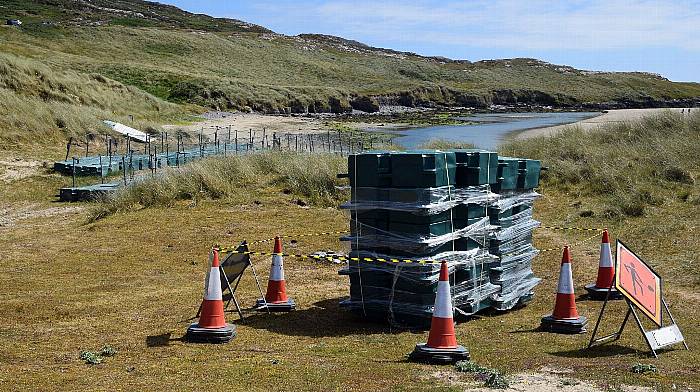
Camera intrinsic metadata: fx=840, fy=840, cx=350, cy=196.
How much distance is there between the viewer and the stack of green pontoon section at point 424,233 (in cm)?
893

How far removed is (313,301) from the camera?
1074 centimetres

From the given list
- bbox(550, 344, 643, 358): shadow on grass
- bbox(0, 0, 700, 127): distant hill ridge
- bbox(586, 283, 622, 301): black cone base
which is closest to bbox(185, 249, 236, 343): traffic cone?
bbox(550, 344, 643, 358): shadow on grass

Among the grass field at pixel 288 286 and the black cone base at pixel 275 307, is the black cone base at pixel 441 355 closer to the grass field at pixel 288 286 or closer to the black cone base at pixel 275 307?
the grass field at pixel 288 286

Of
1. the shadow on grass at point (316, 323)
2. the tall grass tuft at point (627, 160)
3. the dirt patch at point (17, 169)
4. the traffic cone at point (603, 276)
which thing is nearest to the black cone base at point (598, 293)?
the traffic cone at point (603, 276)

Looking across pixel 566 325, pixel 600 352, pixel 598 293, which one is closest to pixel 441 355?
pixel 600 352

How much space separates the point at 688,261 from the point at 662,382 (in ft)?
20.8

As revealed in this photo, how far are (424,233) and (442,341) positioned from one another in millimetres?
1678

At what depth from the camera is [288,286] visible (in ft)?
38.7

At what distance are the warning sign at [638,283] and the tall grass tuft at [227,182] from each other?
10141 mm

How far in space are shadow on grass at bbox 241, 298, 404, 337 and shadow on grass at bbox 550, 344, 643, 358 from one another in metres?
1.97

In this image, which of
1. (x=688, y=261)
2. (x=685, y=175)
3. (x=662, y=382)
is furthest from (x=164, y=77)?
(x=662, y=382)

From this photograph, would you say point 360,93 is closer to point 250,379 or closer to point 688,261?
point 688,261

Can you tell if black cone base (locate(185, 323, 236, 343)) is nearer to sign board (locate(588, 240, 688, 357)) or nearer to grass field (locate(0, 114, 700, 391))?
grass field (locate(0, 114, 700, 391))

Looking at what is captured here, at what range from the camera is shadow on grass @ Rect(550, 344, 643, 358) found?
7.63 m
